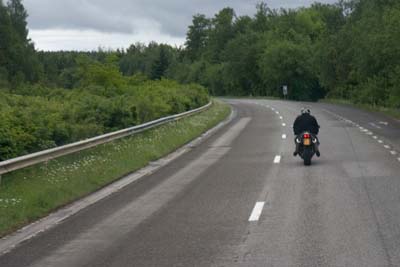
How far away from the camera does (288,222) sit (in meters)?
10.6

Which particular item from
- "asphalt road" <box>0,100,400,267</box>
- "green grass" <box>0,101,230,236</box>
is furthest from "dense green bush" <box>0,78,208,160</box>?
"asphalt road" <box>0,100,400,267</box>

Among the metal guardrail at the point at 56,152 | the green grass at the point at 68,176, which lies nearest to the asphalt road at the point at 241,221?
the green grass at the point at 68,176

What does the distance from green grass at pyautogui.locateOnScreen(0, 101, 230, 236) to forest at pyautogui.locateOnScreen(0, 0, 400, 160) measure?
3.65ft

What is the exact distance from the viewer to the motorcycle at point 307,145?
19.3m

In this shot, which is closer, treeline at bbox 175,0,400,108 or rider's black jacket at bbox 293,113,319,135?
rider's black jacket at bbox 293,113,319,135

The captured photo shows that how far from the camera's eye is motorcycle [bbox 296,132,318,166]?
63.2 ft

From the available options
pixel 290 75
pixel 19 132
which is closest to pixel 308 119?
pixel 19 132

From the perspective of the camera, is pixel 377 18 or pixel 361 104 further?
pixel 361 104

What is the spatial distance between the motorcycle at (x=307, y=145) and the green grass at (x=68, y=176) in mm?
4323

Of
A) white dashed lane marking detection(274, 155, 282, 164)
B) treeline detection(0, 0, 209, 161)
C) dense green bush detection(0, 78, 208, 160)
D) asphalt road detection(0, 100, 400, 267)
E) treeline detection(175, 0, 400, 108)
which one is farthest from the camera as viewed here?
treeline detection(175, 0, 400, 108)

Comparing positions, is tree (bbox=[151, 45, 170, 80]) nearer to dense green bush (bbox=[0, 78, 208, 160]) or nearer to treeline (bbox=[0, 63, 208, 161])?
treeline (bbox=[0, 63, 208, 161])

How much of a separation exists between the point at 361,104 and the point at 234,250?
64424 mm

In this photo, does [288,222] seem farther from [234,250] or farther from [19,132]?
[19,132]

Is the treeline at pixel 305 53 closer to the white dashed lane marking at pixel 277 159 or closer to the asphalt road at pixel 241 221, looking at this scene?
the white dashed lane marking at pixel 277 159
